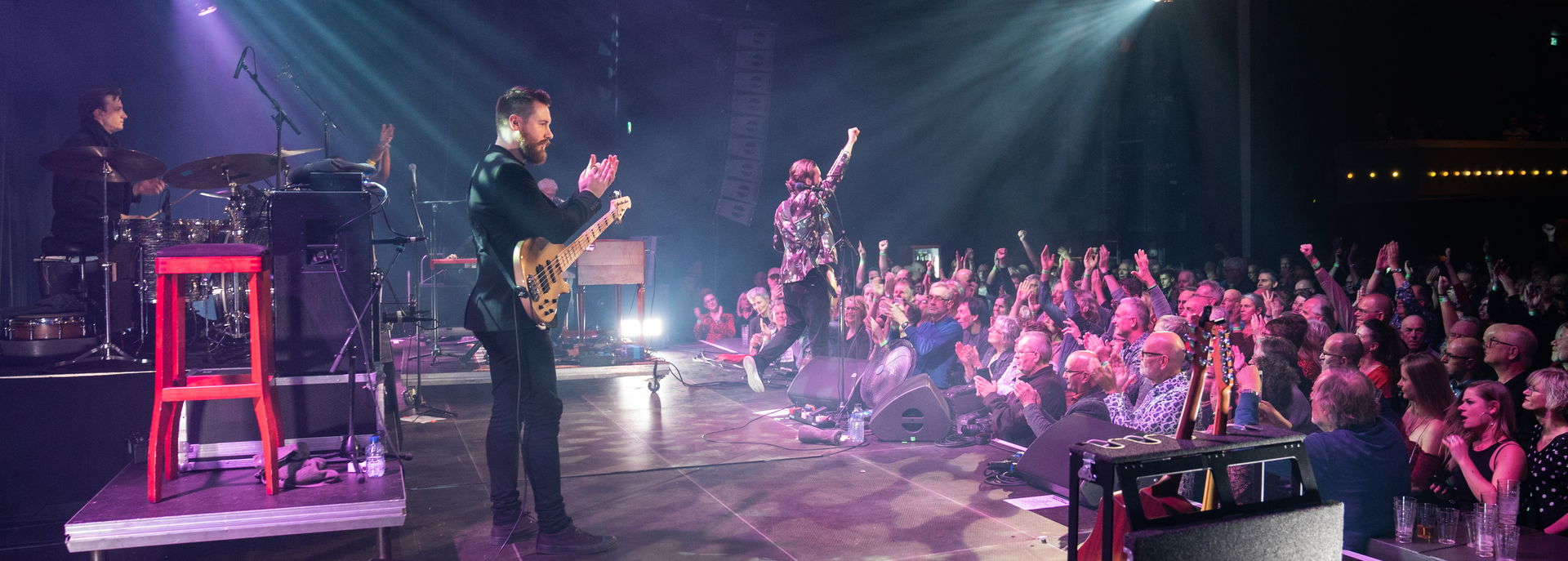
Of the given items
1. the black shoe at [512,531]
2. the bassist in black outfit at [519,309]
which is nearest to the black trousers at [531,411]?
the bassist in black outfit at [519,309]

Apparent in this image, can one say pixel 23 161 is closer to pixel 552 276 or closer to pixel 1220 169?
pixel 552 276

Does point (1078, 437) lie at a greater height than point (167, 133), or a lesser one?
lesser

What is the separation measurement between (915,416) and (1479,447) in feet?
9.35

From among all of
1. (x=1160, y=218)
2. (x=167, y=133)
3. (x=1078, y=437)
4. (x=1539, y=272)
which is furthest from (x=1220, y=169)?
(x=167, y=133)

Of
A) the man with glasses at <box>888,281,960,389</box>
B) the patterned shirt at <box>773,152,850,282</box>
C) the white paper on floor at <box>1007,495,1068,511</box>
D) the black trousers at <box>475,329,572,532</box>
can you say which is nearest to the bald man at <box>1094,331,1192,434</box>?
the white paper on floor at <box>1007,495,1068,511</box>

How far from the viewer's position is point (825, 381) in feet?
22.0

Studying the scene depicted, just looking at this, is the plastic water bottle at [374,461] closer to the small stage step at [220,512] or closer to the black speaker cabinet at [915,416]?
the small stage step at [220,512]

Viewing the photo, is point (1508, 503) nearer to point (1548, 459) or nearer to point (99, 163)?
point (1548, 459)

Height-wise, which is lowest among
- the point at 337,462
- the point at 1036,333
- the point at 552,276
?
the point at 337,462

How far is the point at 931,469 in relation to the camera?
4.93 m

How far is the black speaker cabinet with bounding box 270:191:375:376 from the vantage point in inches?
163

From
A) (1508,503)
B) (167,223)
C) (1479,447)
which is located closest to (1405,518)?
(1508,503)

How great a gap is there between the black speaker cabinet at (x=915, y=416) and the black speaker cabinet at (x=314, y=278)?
2.99 meters

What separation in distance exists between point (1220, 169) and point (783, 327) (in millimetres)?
7927
